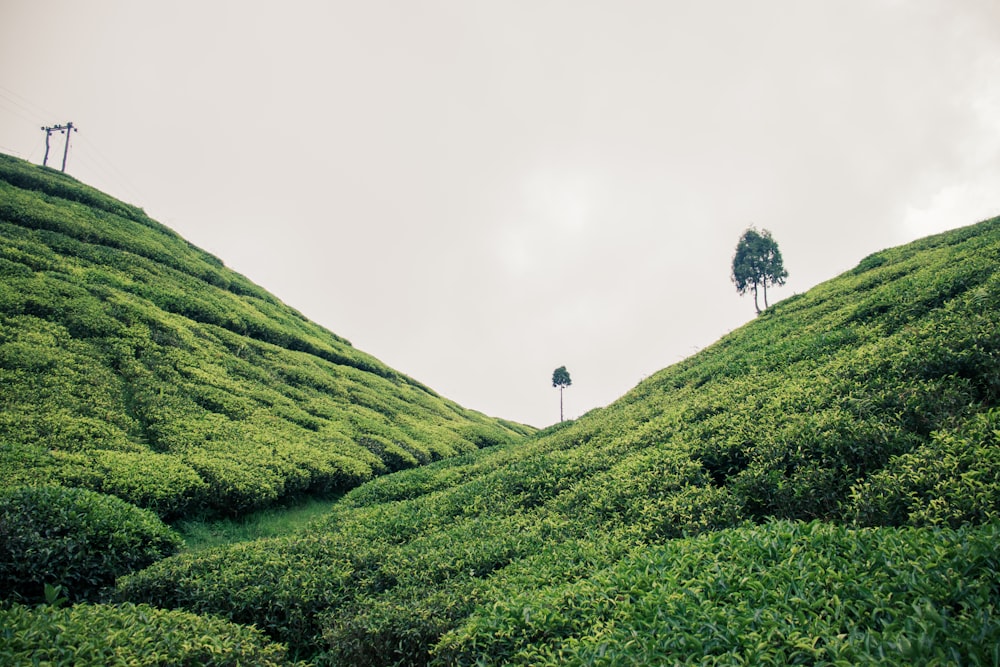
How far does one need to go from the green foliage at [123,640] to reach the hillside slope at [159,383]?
5.37 meters

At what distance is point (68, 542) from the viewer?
7648 millimetres

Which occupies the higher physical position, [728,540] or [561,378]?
[561,378]

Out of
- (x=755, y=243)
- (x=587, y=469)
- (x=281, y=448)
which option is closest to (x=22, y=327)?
(x=281, y=448)

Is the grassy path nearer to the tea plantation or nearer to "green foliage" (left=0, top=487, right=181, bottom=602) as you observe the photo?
the tea plantation

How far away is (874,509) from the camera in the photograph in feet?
18.5

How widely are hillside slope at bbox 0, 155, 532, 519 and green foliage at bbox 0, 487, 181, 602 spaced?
1.83 meters

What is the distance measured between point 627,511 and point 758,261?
44.6m

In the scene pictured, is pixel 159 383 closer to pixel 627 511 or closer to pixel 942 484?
pixel 627 511

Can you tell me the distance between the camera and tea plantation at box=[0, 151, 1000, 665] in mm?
4117

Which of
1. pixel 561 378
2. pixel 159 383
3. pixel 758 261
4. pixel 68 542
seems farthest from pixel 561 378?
pixel 68 542

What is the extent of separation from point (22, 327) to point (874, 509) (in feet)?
65.6

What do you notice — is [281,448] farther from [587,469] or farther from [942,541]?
[942,541]

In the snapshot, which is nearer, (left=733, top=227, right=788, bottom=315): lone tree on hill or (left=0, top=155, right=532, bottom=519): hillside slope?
(left=0, top=155, right=532, bottom=519): hillside slope

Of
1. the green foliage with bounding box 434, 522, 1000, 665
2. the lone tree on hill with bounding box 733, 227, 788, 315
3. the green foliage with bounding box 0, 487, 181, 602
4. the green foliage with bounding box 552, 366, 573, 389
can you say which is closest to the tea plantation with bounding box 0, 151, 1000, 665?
the green foliage with bounding box 434, 522, 1000, 665
